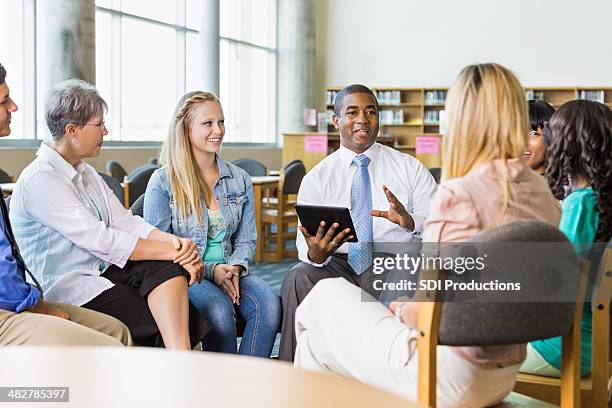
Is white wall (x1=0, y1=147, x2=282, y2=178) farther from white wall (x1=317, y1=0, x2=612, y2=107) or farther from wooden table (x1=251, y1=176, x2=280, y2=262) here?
wooden table (x1=251, y1=176, x2=280, y2=262)

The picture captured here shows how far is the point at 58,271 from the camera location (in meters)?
2.74

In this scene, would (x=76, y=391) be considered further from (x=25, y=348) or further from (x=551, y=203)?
(x=551, y=203)

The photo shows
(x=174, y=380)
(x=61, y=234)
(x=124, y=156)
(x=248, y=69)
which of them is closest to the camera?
(x=174, y=380)

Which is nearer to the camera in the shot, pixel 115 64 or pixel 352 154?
pixel 352 154

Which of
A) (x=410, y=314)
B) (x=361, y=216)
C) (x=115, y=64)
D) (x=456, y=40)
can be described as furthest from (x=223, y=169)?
(x=456, y=40)

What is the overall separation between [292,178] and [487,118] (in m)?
6.28

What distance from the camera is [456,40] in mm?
13508

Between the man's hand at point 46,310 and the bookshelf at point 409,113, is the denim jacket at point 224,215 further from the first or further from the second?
the bookshelf at point 409,113

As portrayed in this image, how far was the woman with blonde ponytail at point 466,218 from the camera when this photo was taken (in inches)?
70.1

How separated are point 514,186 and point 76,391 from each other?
115 cm

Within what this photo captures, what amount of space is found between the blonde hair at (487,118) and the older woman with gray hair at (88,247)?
1294 millimetres

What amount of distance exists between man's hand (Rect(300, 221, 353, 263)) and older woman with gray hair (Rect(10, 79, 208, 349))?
0.44m

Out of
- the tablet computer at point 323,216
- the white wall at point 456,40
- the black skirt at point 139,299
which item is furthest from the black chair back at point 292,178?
the white wall at point 456,40

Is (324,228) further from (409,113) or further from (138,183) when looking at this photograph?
(409,113)
